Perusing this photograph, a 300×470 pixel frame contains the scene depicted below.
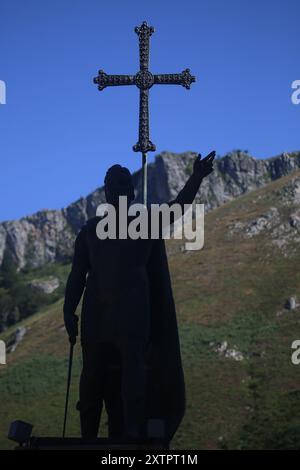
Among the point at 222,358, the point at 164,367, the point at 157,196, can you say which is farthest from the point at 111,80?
the point at 157,196

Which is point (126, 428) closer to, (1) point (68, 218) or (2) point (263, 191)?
(2) point (263, 191)

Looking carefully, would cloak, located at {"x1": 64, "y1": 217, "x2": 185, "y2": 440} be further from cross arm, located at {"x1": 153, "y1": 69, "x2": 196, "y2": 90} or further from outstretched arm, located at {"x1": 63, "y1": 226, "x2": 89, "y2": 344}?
cross arm, located at {"x1": 153, "y1": 69, "x2": 196, "y2": 90}

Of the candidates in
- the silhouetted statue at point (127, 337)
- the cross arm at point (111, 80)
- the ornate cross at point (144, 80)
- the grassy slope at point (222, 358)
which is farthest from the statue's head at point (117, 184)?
the grassy slope at point (222, 358)

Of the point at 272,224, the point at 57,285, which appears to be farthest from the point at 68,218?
the point at 272,224

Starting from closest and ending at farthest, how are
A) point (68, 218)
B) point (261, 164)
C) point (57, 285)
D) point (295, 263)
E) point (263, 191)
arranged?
point (295, 263) < point (263, 191) < point (57, 285) < point (261, 164) < point (68, 218)

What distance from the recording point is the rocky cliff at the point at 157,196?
154 meters

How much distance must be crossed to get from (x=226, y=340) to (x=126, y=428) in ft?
167

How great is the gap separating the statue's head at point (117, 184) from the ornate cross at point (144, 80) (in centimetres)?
265

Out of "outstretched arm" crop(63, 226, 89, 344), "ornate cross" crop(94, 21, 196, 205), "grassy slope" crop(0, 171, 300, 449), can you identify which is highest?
"grassy slope" crop(0, 171, 300, 449)

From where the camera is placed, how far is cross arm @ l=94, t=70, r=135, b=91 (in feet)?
46.4

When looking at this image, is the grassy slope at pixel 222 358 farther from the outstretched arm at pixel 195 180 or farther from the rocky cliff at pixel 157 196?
the rocky cliff at pixel 157 196

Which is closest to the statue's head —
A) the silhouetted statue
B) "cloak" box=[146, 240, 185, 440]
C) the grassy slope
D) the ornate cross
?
the silhouetted statue

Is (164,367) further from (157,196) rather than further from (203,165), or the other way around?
(157,196)
